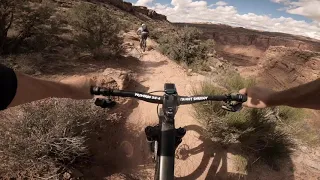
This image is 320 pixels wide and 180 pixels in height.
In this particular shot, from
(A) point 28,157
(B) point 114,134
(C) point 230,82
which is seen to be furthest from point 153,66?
(A) point 28,157

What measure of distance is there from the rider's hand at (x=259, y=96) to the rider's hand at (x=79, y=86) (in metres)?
1.25

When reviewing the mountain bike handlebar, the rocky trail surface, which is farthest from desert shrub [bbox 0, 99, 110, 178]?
the mountain bike handlebar

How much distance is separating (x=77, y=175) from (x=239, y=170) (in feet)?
8.29

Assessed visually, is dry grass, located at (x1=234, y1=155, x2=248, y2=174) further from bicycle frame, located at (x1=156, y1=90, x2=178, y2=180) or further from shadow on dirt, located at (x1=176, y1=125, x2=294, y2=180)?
bicycle frame, located at (x1=156, y1=90, x2=178, y2=180)

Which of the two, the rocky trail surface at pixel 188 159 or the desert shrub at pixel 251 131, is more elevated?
the desert shrub at pixel 251 131

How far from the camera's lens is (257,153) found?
4.22 m

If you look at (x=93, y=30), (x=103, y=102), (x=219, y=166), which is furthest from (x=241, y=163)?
(x=93, y=30)

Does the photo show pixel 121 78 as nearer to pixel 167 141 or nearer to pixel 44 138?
pixel 44 138

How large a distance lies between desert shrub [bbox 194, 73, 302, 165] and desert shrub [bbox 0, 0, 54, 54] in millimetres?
7858

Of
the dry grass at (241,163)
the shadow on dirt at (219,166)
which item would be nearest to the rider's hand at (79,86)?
the shadow on dirt at (219,166)

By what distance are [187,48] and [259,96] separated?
893 cm

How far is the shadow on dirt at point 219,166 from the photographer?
3938 millimetres

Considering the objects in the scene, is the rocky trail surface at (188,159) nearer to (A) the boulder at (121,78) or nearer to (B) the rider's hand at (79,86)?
(A) the boulder at (121,78)

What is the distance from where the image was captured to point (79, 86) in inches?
68.7
